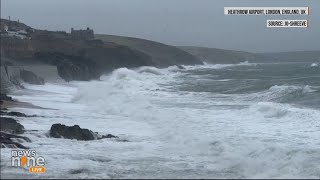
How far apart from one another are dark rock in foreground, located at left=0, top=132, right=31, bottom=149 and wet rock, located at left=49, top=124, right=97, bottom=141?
1074 mm

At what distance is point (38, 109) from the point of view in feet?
66.3

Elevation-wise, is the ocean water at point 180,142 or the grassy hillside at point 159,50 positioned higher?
the grassy hillside at point 159,50

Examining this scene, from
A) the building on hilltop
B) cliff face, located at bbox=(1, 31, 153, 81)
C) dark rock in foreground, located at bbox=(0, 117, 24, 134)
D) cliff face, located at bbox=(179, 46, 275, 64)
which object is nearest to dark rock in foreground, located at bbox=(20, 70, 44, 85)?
cliff face, located at bbox=(1, 31, 153, 81)

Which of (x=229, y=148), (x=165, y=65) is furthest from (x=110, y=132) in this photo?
(x=165, y=65)

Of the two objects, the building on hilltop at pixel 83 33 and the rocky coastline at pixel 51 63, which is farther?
the building on hilltop at pixel 83 33

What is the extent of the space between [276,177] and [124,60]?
6663 cm

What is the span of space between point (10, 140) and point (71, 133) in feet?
6.00

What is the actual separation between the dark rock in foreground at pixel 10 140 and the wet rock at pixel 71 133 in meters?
1.07

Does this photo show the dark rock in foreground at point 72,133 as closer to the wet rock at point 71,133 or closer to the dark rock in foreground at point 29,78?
the wet rock at point 71,133

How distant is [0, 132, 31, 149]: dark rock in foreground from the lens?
11.6 m

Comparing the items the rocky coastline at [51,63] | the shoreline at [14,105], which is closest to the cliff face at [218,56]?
the rocky coastline at [51,63]

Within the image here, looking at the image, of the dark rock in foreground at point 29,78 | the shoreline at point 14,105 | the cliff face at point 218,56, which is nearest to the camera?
the shoreline at point 14,105

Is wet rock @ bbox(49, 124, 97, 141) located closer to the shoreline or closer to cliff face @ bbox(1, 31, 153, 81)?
the shoreline

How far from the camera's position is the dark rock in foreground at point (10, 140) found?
38.1ft
